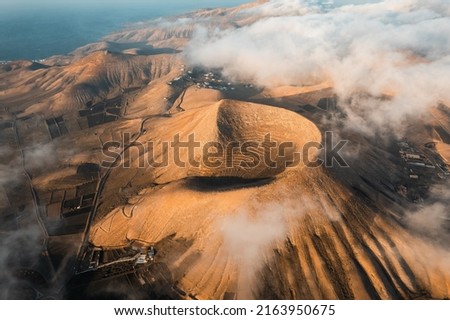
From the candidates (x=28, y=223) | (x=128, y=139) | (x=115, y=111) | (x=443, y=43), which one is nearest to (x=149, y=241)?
(x=28, y=223)

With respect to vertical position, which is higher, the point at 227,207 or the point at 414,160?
the point at 227,207

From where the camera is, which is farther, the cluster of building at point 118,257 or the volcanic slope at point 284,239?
the cluster of building at point 118,257

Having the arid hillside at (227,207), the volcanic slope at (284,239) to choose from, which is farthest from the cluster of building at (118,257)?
the volcanic slope at (284,239)

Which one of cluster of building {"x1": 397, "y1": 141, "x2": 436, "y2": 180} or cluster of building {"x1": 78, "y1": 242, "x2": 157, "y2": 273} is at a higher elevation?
cluster of building {"x1": 78, "y1": 242, "x2": 157, "y2": 273}

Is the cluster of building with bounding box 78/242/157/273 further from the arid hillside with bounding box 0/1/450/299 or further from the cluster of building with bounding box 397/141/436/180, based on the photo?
the cluster of building with bounding box 397/141/436/180

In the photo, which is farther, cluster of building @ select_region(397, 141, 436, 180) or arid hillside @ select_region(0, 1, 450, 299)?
cluster of building @ select_region(397, 141, 436, 180)

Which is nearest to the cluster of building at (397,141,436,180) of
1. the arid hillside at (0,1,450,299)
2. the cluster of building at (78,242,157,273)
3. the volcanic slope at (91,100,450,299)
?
the arid hillside at (0,1,450,299)

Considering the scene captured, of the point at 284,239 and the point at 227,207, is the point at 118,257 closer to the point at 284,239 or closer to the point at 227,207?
the point at 227,207

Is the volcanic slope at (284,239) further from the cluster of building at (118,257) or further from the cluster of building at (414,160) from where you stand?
the cluster of building at (414,160)

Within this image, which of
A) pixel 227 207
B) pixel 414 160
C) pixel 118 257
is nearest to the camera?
pixel 227 207

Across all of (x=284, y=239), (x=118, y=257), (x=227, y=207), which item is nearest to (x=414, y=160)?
(x=284, y=239)

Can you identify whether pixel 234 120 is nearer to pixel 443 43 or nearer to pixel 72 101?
pixel 72 101
